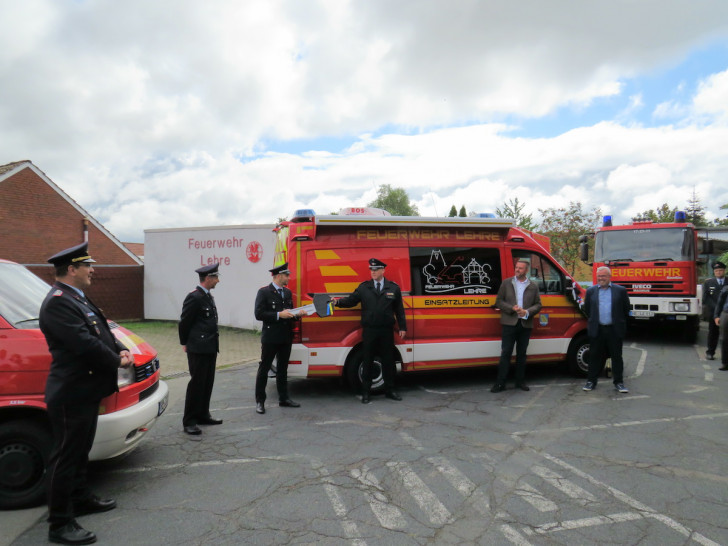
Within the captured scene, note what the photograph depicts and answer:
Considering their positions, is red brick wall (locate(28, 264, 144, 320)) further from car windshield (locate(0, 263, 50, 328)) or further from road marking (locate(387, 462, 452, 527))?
road marking (locate(387, 462, 452, 527))

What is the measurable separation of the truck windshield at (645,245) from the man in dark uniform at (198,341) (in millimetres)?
9732

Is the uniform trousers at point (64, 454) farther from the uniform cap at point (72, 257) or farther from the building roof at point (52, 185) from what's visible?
the building roof at point (52, 185)

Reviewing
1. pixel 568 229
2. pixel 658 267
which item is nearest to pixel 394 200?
pixel 568 229

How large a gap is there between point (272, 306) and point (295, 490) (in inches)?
99.6

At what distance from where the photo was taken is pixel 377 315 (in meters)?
6.28

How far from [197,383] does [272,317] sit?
1125 millimetres

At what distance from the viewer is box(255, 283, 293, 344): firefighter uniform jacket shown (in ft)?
19.4

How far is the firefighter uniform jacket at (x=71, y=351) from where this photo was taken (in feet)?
10.3

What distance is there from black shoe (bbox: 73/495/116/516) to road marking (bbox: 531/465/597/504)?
11.2 ft

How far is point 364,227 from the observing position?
6.77 metres

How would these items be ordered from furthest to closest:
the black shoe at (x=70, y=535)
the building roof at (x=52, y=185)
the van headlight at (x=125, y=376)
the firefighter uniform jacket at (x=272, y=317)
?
the building roof at (x=52, y=185)
the firefighter uniform jacket at (x=272, y=317)
the van headlight at (x=125, y=376)
the black shoe at (x=70, y=535)

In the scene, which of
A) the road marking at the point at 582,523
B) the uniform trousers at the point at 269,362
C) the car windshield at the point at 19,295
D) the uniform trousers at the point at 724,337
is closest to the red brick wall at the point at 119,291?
the uniform trousers at the point at 269,362

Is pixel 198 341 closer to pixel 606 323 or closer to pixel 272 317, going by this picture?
pixel 272 317

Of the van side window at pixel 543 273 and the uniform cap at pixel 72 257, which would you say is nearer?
the uniform cap at pixel 72 257
